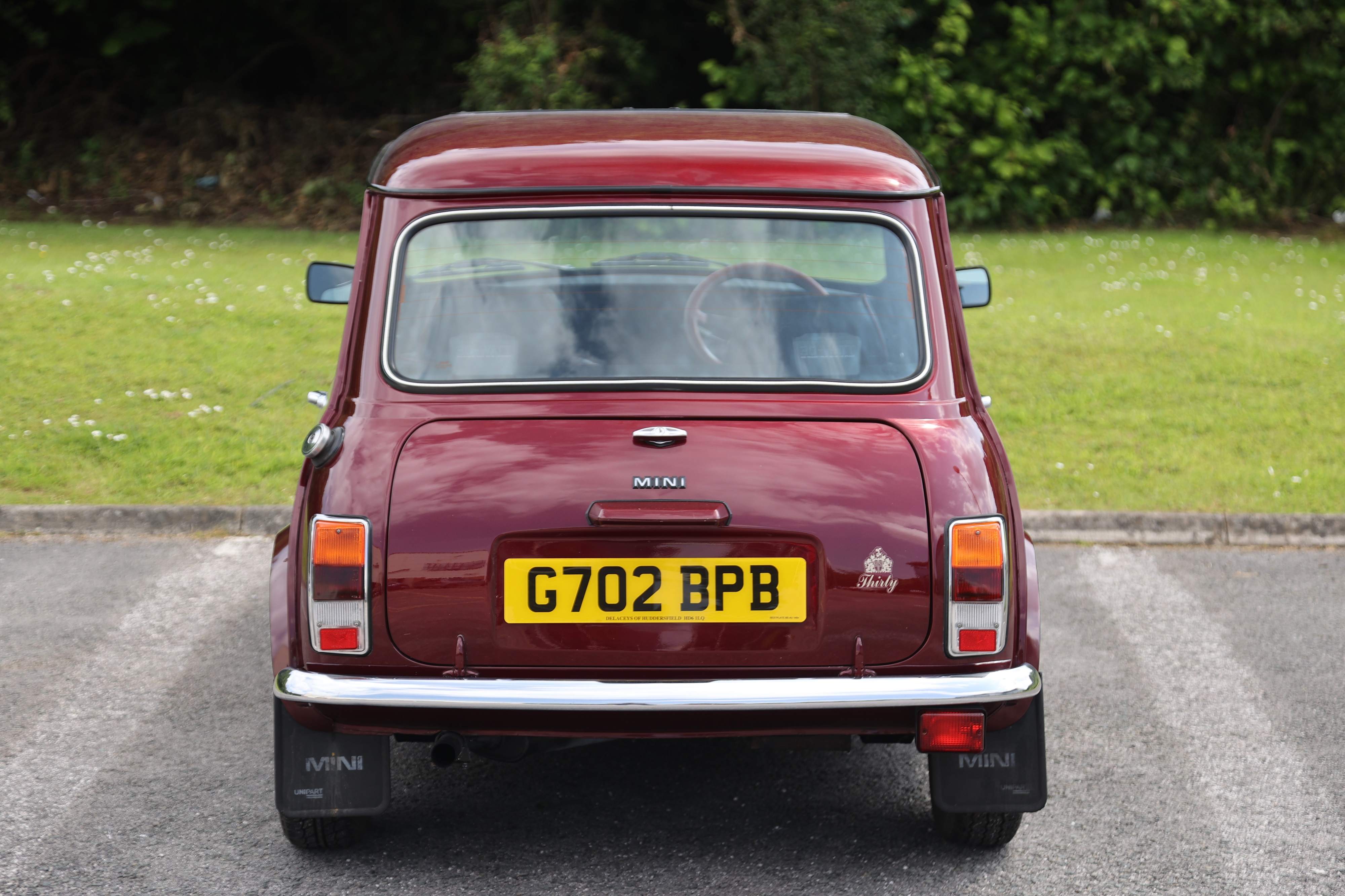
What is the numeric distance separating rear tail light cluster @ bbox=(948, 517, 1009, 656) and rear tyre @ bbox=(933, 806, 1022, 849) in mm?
584

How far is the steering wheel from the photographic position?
3.59 m

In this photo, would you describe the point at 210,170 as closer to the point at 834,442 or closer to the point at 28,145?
the point at 28,145

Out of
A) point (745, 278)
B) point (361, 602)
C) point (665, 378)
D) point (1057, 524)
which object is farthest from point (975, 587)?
point (1057, 524)

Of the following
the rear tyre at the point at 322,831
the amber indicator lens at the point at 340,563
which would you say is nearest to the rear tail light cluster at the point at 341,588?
the amber indicator lens at the point at 340,563

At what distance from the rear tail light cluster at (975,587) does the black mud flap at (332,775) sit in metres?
1.45

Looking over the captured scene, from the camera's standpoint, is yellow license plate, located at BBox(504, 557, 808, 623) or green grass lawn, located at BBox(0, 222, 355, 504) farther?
green grass lawn, located at BBox(0, 222, 355, 504)

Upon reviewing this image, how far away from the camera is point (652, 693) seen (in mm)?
3129

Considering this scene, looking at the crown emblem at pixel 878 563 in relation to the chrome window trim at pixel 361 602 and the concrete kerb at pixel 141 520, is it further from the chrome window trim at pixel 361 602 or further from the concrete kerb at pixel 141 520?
the concrete kerb at pixel 141 520

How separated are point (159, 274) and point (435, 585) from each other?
10.2m

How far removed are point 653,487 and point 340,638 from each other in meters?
0.82

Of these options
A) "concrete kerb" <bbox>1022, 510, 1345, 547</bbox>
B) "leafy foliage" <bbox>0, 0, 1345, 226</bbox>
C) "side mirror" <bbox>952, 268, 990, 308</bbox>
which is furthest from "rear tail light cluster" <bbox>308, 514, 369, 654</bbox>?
"leafy foliage" <bbox>0, 0, 1345, 226</bbox>

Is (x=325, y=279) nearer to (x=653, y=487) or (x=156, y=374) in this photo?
(x=653, y=487)

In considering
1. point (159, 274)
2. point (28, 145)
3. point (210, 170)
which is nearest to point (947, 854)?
point (159, 274)

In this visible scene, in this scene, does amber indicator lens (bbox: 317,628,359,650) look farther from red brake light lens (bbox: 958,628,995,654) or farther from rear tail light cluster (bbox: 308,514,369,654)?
red brake light lens (bbox: 958,628,995,654)
